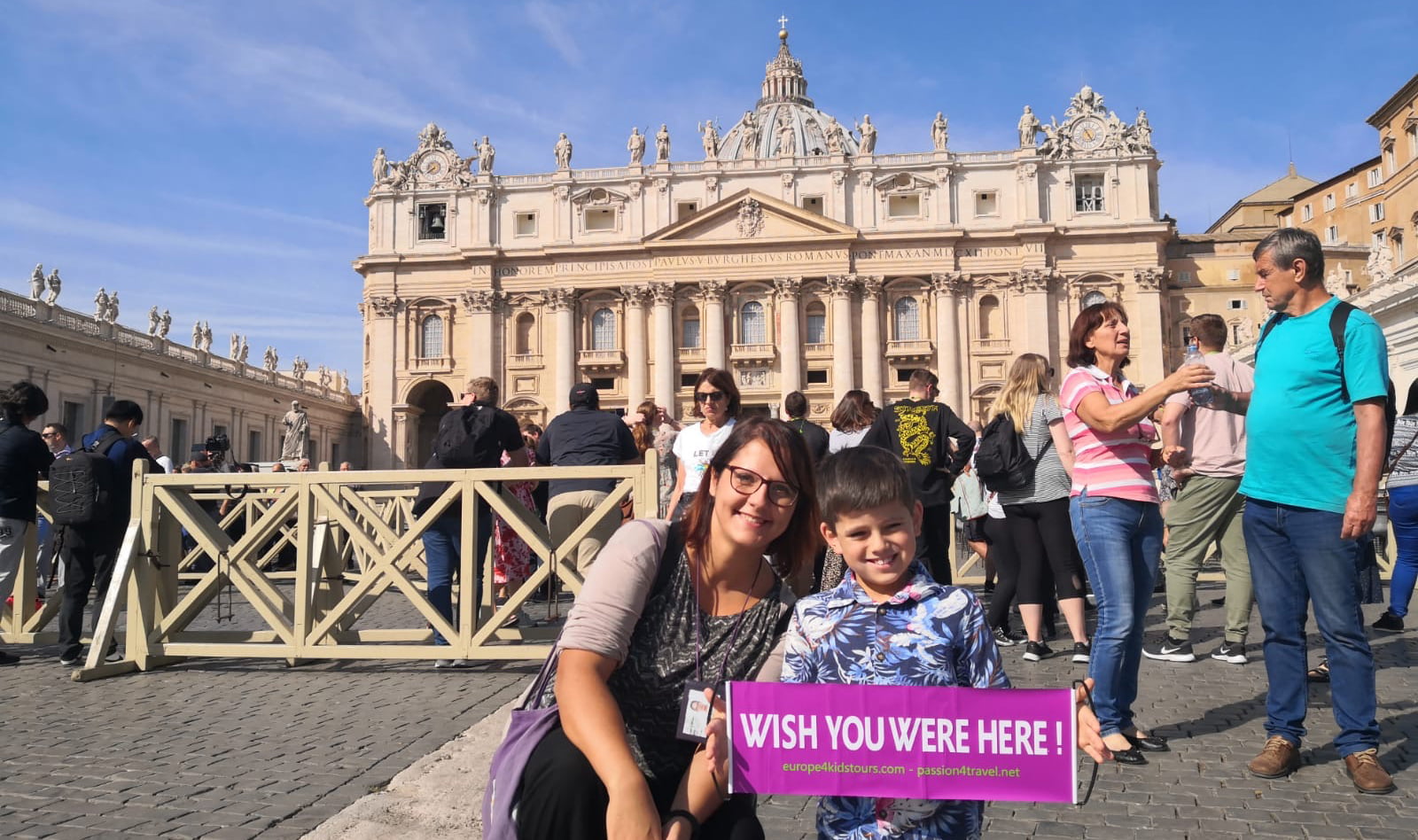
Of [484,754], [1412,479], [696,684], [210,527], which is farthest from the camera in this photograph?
[1412,479]

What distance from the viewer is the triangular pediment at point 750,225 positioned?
4238cm

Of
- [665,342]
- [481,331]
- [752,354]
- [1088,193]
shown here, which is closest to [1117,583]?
[752,354]

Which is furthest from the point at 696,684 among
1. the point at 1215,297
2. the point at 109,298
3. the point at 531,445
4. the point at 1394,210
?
the point at 1394,210

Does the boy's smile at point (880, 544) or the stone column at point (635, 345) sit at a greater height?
the stone column at point (635, 345)

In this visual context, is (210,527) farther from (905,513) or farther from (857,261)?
(857,261)

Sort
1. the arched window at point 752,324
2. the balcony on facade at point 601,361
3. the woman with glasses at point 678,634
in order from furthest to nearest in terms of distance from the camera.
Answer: the balcony on facade at point 601,361, the arched window at point 752,324, the woman with glasses at point 678,634

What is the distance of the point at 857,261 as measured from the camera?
141ft

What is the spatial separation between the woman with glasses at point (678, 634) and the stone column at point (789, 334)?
40047 millimetres

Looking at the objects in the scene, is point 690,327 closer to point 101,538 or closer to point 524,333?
point 524,333

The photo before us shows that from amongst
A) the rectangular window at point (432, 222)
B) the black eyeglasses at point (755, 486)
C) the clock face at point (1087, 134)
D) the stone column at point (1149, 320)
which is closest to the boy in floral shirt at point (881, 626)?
the black eyeglasses at point (755, 486)

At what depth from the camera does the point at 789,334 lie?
42562mm

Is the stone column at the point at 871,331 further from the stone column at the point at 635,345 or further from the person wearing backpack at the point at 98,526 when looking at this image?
the person wearing backpack at the point at 98,526

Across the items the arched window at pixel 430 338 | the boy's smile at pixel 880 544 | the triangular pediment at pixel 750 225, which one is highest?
the triangular pediment at pixel 750 225

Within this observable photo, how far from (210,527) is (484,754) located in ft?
10.8
